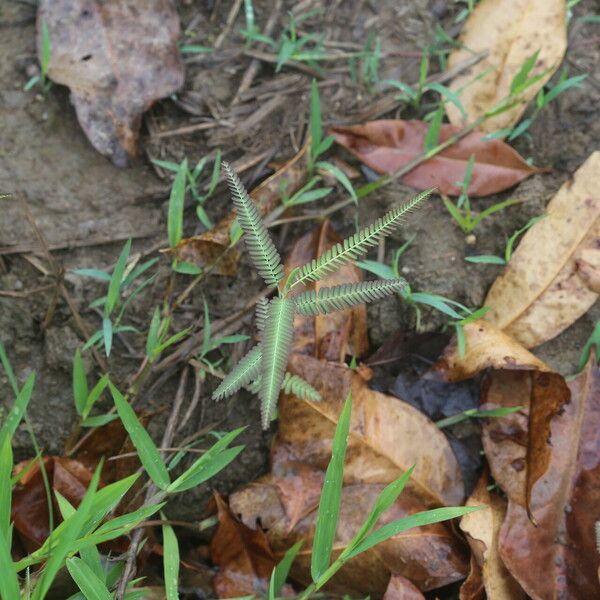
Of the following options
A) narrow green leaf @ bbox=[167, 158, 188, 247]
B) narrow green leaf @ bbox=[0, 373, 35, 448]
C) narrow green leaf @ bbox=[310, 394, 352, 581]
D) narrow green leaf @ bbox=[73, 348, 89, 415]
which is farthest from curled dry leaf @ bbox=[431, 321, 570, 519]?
narrow green leaf @ bbox=[0, 373, 35, 448]

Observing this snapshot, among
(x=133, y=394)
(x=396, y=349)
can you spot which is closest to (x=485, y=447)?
(x=396, y=349)

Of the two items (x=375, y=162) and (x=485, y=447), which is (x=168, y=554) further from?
(x=375, y=162)

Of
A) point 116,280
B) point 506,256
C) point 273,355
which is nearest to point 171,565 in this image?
point 273,355

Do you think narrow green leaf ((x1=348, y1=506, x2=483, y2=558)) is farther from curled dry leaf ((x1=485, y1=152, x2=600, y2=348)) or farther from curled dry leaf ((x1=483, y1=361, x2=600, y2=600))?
curled dry leaf ((x1=485, y1=152, x2=600, y2=348))

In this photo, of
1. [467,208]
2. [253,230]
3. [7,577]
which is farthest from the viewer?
[467,208]

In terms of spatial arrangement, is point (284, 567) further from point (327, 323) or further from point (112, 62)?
point (112, 62)

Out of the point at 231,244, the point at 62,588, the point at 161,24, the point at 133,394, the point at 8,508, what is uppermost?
the point at 161,24
